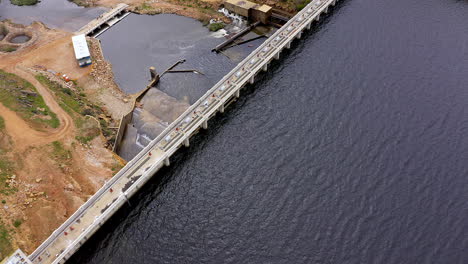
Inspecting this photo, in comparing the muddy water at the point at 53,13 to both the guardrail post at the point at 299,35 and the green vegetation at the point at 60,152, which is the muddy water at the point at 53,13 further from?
the guardrail post at the point at 299,35

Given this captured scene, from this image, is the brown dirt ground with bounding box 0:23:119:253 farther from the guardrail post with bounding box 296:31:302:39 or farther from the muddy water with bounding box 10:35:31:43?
the guardrail post with bounding box 296:31:302:39

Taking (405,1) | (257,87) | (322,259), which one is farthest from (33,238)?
(405,1)

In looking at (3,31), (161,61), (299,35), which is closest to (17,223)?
(161,61)

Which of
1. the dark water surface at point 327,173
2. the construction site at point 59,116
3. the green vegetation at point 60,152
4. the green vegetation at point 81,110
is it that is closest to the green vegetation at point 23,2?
the construction site at point 59,116

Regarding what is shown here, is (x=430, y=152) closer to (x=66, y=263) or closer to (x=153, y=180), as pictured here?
(x=153, y=180)

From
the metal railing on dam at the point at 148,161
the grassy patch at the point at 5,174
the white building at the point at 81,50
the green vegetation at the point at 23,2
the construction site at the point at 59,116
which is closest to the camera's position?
the metal railing on dam at the point at 148,161

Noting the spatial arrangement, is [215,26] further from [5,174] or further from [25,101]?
[5,174]
